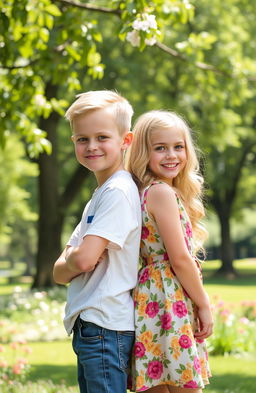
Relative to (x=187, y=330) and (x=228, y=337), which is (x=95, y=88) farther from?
(x=187, y=330)

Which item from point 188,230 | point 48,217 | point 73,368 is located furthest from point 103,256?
point 48,217

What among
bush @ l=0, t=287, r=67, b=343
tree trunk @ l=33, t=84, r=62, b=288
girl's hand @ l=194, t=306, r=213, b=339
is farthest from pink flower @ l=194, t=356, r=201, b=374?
tree trunk @ l=33, t=84, r=62, b=288

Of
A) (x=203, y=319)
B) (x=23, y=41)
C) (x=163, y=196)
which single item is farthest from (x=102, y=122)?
(x=23, y=41)

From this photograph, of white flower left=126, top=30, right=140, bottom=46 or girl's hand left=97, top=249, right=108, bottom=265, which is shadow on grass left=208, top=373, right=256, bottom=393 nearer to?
white flower left=126, top=30, right=140, bottom=46

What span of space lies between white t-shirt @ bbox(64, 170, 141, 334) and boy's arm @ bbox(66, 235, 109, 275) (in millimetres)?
25

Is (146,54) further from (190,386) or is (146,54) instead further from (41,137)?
(190,386)

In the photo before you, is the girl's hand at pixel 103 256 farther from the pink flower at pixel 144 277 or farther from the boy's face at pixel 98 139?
the boy's face at pixel 98 139

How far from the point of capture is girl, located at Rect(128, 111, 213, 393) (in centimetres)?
301

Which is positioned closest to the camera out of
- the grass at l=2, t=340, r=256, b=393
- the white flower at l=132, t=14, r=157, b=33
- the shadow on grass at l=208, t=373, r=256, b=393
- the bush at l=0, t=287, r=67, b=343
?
the white flower at l=132, t=14, r=157, b=33

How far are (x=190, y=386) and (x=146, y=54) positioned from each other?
17.9 metres

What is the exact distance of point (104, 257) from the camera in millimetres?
2984

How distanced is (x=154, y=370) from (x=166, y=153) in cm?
95

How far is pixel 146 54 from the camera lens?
20219 mm

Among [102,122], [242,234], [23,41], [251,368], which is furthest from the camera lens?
[242,234]
